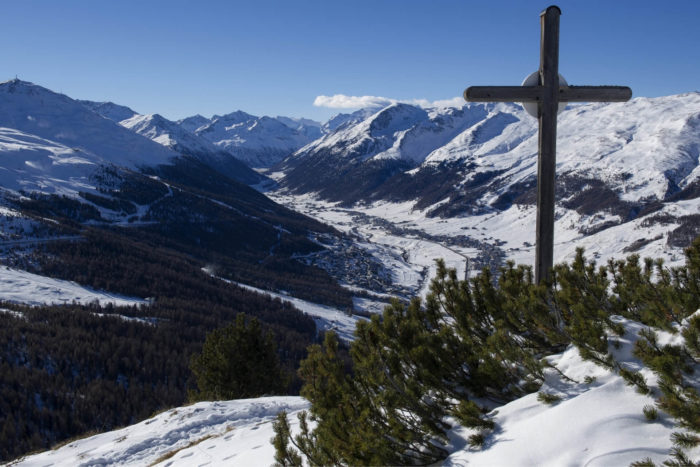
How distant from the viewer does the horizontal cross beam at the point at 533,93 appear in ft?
23.5

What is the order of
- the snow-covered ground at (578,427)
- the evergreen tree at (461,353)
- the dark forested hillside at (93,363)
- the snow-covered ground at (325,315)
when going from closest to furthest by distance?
1. the snow-covered ground at (578,427)
2. the evergreen tree at (461,353)
3. the dark forested hillside at (93,363)
4. the snow-covered ground at (325,315)

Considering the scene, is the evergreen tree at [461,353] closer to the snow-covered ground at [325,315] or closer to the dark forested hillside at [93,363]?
the dark forested hillside at [93,363]

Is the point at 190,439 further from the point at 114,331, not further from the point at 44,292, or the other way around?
the point at 44,292

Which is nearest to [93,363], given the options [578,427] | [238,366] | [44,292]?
[44,292]

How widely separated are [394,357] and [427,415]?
84 cm

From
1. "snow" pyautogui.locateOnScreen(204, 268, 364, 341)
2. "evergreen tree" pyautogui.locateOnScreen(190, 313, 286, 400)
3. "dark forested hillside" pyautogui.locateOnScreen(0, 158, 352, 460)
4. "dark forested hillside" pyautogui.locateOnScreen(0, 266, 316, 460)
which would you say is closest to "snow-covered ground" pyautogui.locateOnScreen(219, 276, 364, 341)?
"snow" pyautogui.locateOnScreen(204, 268, 364, 341)

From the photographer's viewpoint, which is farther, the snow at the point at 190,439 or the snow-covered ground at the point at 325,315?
the snow-covered ground at the point at 325,315

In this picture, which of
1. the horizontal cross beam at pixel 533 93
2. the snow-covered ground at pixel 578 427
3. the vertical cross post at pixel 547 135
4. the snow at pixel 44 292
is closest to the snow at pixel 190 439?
the snow-covered ground at pixel 578 427

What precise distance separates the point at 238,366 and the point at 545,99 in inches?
805

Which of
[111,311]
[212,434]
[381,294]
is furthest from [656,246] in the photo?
[212,434]

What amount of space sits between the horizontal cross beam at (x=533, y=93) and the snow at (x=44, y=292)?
114 m

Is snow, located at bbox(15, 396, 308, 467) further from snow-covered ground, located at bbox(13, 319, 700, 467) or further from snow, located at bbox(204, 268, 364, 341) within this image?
snow, located at bbox(204, 268, 364, 341)

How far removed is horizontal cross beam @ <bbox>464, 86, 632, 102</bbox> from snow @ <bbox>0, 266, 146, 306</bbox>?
114038 mm

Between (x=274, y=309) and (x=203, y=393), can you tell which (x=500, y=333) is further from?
(x=274, y=309)
